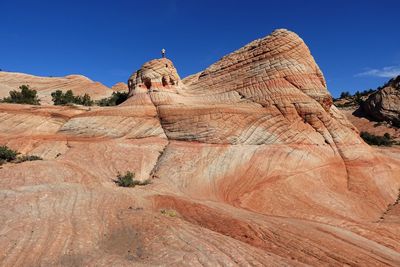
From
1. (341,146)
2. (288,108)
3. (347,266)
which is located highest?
(288,108)

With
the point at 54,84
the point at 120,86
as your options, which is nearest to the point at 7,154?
the point at 54,84

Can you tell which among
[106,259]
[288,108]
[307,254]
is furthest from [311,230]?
[288,108]

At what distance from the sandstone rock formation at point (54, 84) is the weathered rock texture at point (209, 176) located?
83.4 feet

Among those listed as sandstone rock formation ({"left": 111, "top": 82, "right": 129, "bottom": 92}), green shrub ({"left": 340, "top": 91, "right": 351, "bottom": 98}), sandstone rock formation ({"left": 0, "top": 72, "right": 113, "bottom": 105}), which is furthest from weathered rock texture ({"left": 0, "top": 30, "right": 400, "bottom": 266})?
green shrub ({"left": 340, "top": 91, "right": 351, "bottom": 98})

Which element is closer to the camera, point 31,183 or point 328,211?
point 31,183

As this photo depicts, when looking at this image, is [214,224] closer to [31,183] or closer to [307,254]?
[307,254]

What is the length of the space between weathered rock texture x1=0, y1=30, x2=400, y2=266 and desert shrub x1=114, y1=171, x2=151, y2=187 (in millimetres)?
431

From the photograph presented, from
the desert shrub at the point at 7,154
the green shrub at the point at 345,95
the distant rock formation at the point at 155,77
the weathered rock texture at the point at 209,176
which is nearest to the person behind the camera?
the weathered rock texture at the point at 209,176

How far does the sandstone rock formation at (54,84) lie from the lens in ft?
162

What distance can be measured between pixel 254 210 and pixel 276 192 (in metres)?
1.92

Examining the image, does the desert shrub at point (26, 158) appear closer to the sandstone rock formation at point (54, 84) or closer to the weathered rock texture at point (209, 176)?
the weathered rock texture at point (209, 176)

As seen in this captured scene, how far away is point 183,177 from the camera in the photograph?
17.9m

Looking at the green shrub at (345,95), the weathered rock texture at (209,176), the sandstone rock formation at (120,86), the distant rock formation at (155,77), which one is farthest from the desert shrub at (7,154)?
the green shrub at (345,95)

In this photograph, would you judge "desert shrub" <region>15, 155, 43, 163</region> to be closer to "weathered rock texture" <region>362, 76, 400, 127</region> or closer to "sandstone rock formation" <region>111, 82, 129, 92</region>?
"sandstone rock formation" <region>111, 82, 129, 92</region>
